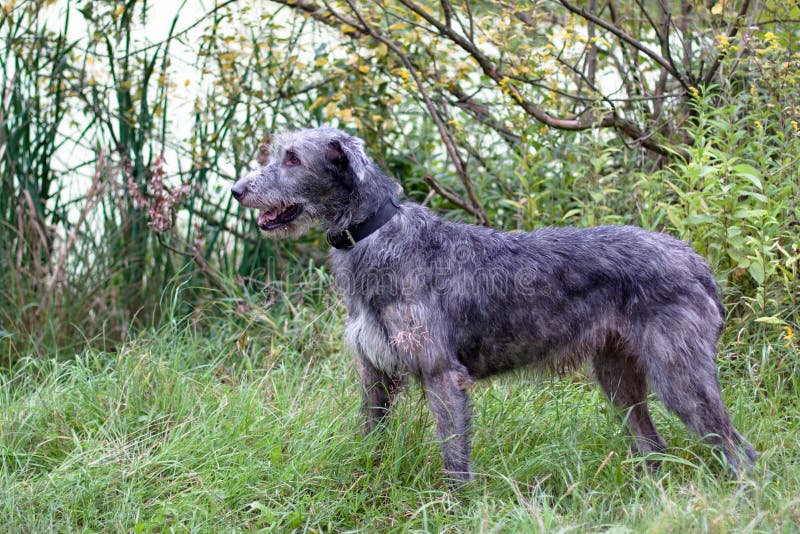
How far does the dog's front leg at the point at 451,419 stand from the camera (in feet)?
13.5

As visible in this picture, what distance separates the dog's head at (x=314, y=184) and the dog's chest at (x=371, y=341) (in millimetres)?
468

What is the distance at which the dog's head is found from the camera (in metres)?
4.34

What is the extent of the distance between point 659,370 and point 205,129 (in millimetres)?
4489

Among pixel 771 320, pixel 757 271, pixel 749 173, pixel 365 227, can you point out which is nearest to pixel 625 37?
pixel 749 173

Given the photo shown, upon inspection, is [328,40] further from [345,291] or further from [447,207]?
[345,291]

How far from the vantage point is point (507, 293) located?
429 centimetres

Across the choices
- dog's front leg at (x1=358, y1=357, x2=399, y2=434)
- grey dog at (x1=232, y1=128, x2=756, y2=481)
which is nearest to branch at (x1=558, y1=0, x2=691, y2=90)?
grey dog at (x1=232, y1=128, x2=756, y2=481)

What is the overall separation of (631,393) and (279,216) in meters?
2.07

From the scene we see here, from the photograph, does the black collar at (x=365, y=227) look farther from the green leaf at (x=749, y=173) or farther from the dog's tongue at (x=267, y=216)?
the green leaf at (x=749, y=173)

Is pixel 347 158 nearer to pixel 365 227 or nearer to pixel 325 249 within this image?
pixel 365 227

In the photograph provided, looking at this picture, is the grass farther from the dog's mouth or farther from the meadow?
the dog's mouth

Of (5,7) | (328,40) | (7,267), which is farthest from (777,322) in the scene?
(5,7)

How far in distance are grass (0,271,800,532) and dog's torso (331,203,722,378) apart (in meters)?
0.41

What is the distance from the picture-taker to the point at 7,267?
663cm
